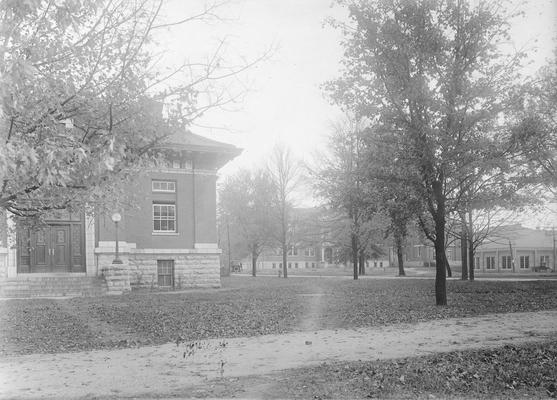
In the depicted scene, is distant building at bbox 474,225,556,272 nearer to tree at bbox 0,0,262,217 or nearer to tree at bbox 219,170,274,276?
tree at bbox 219,170,274,276

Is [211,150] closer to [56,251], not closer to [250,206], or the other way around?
[56,251]

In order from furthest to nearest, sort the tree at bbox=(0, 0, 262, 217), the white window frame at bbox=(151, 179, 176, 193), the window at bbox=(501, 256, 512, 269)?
the window at bbox=(501, 256, 512, 269)
the white window frame at bbox=(151, 179, 176, 193)
the tree at bbox=(0, 0, 262, 217)

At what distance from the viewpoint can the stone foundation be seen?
83.4 feet

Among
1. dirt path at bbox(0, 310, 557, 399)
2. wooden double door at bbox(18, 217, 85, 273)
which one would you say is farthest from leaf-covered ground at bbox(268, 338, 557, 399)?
wooden double door at bbox(18, 217, 85, 273)

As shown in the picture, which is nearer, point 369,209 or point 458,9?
point 458,9

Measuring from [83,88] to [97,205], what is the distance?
149cm

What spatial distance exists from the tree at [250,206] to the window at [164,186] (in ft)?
44.3

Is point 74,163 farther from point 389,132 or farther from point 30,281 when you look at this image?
point 30,281

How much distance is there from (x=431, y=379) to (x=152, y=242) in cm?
2116

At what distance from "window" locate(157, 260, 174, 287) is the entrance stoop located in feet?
11.8

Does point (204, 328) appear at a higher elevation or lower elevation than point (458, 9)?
lower

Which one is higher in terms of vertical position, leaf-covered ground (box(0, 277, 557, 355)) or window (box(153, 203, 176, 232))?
window (box(153, 203, 176, 232))

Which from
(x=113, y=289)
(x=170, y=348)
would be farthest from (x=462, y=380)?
(x=113, y=289)

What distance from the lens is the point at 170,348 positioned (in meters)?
8.85
